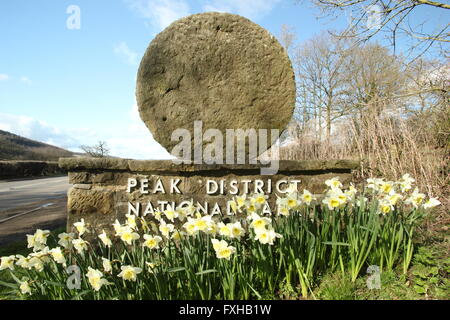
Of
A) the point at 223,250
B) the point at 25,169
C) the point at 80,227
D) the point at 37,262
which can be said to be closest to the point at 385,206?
the point at 223,250

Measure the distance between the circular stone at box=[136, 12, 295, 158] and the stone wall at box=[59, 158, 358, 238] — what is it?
0.33m

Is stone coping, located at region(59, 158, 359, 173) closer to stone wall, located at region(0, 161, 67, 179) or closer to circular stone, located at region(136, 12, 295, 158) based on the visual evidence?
circular stone, located at region(136, 12, 295, 158)

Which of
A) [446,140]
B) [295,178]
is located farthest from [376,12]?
[295,178]

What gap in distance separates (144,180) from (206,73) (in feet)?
4.22

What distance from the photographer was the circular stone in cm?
307

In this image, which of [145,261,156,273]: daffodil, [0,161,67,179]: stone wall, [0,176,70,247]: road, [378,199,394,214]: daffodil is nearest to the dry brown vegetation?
[378,199,394,214]: daffodil

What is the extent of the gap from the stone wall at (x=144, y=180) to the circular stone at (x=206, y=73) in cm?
33

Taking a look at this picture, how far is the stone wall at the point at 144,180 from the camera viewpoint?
289 cm

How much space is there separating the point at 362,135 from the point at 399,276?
403 centimetres

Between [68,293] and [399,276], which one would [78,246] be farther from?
[399,276]

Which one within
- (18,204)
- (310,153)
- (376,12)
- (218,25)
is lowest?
(18,204)

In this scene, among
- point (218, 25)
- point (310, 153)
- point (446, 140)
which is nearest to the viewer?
point (218, 25)

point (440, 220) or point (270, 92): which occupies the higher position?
point (270, 92)

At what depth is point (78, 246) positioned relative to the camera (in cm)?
199
